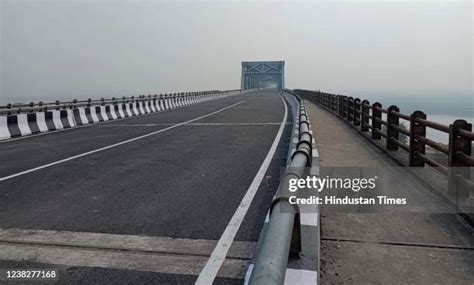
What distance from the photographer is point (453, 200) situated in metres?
6.03

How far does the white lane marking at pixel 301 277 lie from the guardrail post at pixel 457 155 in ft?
11.7

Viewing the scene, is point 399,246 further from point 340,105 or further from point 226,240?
point 340,105

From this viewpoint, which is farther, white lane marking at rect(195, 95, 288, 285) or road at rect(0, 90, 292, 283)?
road at rect(0, 90, 292, 283)

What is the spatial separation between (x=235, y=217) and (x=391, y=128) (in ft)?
20.3

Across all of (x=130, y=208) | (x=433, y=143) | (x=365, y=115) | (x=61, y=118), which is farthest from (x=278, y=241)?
(x=61, y=118)

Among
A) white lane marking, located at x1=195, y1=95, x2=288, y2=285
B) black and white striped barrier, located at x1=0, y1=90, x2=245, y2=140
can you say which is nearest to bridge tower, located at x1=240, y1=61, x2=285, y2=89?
black and white striped barrier, located at x1=0, y1=90, x2=245, y2=140

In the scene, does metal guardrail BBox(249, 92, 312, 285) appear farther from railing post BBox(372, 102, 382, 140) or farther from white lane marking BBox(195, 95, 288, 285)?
railing post BBox(372, 102, 382, 140)

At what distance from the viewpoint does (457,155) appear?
6.14 meters

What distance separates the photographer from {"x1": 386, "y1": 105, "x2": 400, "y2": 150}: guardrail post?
10497mm

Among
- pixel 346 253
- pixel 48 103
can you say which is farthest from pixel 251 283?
pixel 48 103

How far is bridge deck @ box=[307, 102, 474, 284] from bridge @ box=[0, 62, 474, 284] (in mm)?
17

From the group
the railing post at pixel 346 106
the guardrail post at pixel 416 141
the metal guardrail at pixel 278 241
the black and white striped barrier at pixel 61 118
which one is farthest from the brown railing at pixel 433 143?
the black and white striped barrier at pixel 61 118

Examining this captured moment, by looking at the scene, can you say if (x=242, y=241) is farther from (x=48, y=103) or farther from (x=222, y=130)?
(x=48, y=103)

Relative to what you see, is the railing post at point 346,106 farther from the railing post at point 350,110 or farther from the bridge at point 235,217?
the bridge at point 235,217
